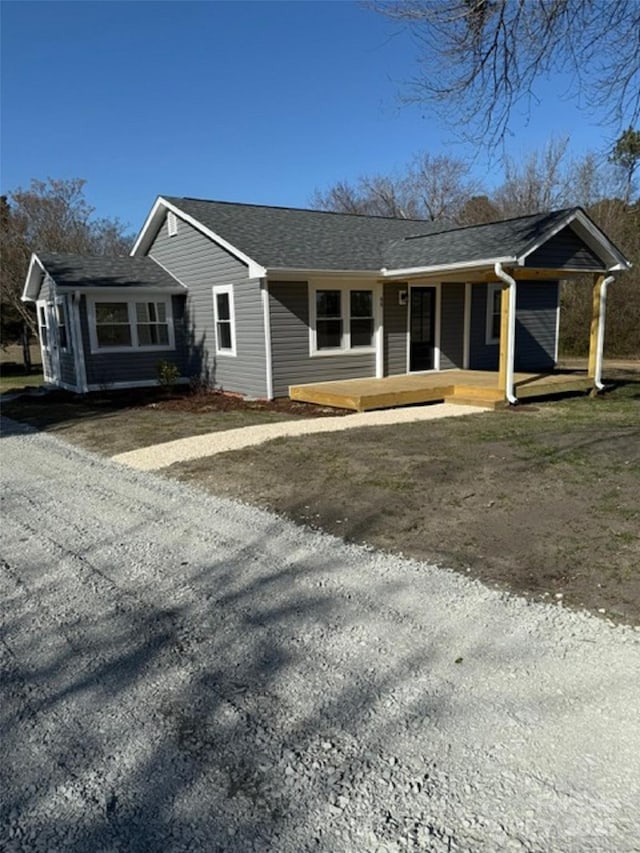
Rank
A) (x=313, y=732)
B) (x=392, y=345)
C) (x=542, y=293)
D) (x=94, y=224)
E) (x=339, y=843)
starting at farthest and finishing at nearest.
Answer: (x=94, y=224), (x=542, y=293), (x=392, y=345), (x=313, y=732), (x=339, y=843)

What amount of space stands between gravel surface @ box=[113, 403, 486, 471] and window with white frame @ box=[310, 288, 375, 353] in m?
2.45

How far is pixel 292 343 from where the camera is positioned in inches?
477

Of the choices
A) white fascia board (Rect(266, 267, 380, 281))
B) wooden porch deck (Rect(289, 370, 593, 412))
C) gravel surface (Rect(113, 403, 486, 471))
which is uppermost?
white fascia board (Rect(266, 267, 380, 281))

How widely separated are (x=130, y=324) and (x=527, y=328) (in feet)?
33.4

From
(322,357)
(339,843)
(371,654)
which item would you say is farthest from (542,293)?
(339,843)

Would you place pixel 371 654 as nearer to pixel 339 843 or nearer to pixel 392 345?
pixel 339 843

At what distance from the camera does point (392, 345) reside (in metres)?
13.5

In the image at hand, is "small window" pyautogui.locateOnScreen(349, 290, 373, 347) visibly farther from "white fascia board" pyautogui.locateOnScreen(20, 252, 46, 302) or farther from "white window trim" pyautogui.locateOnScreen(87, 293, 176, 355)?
"white fascia board" pyautogui.locateOnScreen(20, 252, 46, 302)

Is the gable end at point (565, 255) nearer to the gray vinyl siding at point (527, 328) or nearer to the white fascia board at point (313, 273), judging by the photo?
the white fascia board at point (313, 273)

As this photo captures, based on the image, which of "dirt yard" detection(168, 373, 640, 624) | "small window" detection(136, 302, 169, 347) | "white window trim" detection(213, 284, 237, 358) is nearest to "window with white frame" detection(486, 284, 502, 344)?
"dirt yard" detection(168, 373, 640, 624)

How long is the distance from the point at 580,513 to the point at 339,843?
12.2ft

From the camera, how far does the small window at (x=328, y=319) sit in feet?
40.9

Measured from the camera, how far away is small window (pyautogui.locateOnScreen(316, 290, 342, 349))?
40.9 ft

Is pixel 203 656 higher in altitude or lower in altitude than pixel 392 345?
lower
